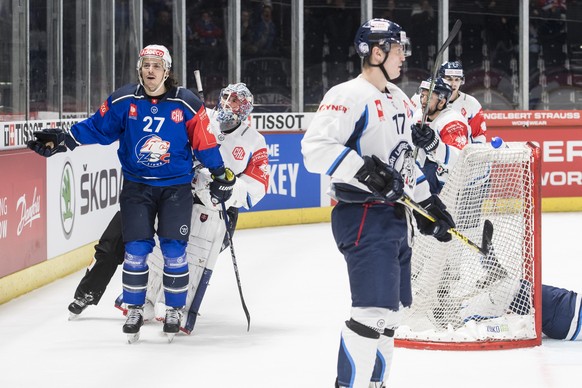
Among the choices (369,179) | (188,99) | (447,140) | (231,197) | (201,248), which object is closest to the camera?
(369,179)

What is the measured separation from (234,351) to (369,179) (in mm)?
1719

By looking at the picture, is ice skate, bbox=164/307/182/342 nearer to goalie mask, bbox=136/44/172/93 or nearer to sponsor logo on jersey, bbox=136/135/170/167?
sponsor logo on jersey, bbox=136/135/170/167

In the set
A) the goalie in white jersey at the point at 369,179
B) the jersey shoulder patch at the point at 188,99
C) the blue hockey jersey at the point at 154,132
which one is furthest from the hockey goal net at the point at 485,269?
the goalie in white jersey at the point at 369,179

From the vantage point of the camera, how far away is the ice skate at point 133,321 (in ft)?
16.2

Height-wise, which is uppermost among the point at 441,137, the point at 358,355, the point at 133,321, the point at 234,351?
the point at 441,137

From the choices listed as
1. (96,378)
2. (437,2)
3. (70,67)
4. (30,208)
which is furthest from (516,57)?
(96,378)

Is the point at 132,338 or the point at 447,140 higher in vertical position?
the point at 447,140

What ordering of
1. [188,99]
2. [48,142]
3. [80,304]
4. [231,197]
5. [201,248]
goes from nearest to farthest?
[48,142] < [188,99] < [231,197] < [201,248] < [80,304]

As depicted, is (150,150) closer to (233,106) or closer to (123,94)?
(123,94)

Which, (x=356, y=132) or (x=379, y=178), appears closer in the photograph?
(x=379, y=178)

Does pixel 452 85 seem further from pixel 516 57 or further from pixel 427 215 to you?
pixel 516 57

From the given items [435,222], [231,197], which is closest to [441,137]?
[231,197]

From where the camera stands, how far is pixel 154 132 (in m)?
4.84

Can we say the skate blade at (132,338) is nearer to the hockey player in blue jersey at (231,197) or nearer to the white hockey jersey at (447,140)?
the hockey player in blue jersey at (231,197)
